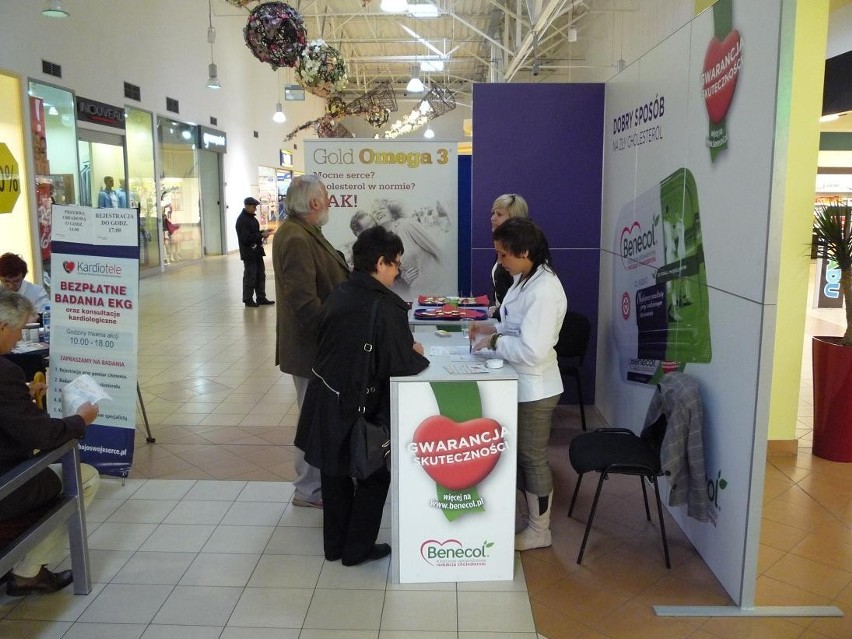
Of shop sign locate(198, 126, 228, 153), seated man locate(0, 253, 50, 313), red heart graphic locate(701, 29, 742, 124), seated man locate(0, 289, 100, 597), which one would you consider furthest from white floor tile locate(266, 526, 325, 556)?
shop sign locate(198, 126, 228, 153)

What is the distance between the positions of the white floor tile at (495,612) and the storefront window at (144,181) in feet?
37.3

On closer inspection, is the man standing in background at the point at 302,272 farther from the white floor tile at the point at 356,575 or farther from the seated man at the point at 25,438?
the seated man at the point at 25,438

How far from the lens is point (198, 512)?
11.8 feet

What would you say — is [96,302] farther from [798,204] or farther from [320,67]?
[798,204]

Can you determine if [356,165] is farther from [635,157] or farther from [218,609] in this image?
[218,609]

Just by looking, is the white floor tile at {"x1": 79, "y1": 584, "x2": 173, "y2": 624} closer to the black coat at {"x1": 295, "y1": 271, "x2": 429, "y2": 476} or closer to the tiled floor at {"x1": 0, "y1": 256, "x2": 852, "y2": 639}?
the tiled floor at {"x1": 0, "y1": 256, "x2": 852, "y2": 639}

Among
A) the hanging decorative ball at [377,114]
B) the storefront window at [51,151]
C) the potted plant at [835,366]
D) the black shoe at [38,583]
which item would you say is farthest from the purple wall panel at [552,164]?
the hanging decorative ball at [377,114]

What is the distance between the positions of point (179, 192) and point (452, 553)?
13.8 m

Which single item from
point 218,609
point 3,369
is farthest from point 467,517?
point 3,369

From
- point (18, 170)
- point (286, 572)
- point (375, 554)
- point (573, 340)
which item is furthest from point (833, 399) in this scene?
point (18, 170)

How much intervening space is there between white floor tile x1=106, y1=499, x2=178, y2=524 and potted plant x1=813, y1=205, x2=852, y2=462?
3.82 metres

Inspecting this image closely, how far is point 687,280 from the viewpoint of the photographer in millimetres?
3188

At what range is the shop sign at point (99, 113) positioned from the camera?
10.5m

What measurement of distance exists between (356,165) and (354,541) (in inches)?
125
